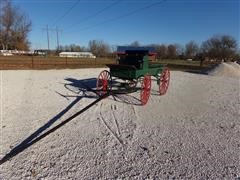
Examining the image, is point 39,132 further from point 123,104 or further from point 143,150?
point 123,104

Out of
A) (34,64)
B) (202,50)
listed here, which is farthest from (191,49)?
(34,64)

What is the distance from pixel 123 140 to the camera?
14.1 ft

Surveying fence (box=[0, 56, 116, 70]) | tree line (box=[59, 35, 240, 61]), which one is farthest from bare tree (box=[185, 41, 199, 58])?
fence (box=[0, 56, 116, 70])

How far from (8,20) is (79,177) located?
192ft

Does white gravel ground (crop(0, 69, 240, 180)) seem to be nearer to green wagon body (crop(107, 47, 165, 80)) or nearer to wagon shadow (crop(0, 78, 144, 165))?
wagon shadow (crop(0, 78, 144, 165))

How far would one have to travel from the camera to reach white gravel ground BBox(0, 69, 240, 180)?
128 inches

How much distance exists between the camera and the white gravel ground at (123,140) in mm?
3254

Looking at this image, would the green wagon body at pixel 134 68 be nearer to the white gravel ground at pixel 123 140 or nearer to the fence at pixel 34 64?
the white gravel ground at pixel 123 140

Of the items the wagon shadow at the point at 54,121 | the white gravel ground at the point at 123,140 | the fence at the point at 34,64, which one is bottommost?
the white gravel ground at the point at 123,140

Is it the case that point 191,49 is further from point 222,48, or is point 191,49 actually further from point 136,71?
point 136,71

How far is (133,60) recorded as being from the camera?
7938mm

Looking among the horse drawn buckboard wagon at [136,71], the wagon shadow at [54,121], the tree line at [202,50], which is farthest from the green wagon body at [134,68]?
the tree line at [202,50]

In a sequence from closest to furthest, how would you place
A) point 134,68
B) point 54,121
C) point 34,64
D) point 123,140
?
point 123,140, point 54,121, point 134,68, point 34,64

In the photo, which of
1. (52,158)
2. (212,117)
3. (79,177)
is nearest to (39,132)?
(52,158)
